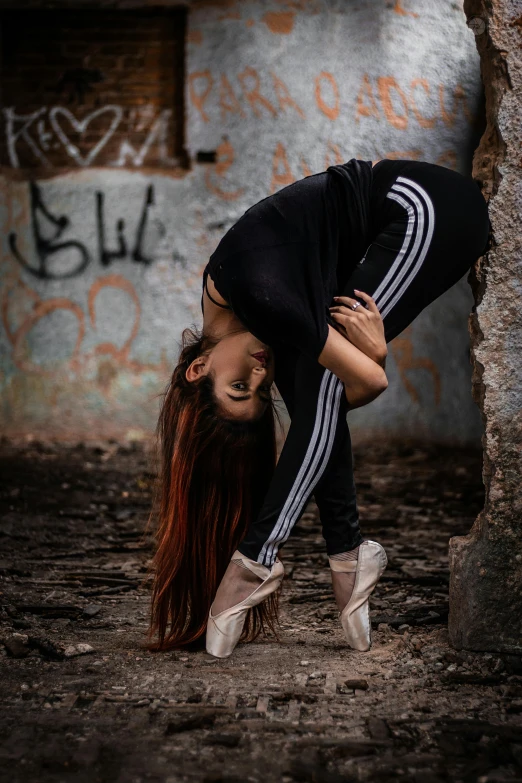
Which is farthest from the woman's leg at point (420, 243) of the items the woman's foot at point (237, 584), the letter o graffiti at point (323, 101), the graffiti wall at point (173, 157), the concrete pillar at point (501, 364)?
the letter o graffiti at point (323, 101)

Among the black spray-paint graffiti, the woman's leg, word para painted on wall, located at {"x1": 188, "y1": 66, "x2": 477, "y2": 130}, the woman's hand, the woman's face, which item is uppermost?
word para painted on wall, located at {"x1": 188, "y1": 66, "x2": 477, "y2": 130}

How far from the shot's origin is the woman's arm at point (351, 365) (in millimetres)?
2542

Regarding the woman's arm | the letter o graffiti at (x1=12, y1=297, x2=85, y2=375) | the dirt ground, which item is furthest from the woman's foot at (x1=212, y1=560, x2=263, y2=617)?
the letter o graffiti at (x1=12, y1=297, x2=85, y2=375)

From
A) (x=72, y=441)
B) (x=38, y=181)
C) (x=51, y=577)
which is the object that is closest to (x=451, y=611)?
(x=51, y=577)

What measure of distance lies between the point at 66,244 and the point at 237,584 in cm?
539

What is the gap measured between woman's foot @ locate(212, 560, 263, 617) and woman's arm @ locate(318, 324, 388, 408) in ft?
2.13

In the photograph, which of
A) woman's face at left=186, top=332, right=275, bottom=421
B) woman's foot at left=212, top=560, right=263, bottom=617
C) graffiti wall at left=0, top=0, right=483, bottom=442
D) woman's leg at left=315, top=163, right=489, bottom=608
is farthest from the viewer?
graffiti wall at left=0, top=0, right=483, bottom=442

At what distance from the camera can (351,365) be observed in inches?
101

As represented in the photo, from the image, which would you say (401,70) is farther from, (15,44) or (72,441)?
(72,441)

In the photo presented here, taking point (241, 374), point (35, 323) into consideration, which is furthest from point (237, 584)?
point (35, 323)

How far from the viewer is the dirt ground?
2.11 meters

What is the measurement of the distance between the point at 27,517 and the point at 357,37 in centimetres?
464

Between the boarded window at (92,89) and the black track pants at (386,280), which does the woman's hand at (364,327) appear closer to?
the black track pants at (386,280)

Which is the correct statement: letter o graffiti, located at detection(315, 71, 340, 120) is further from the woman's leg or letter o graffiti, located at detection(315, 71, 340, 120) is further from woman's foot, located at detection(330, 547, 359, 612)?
woman's foot, located at detection(330, 547, 359, 612)
